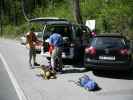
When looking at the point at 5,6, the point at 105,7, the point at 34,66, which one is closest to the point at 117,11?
the point at 105,7

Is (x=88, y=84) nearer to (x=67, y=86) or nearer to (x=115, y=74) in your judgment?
(x=67, y=86)

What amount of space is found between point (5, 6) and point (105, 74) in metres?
62.7

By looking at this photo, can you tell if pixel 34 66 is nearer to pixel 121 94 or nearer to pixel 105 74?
pixel 105 74

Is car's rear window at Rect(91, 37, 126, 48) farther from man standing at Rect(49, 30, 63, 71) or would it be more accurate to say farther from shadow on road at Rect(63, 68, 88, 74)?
shadow on road at Rect(63, 68, 88, 74)

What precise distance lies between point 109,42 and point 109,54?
441 mm

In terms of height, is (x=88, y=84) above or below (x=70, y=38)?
below

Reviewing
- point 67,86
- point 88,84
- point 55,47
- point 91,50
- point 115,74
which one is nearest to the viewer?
point 88,84

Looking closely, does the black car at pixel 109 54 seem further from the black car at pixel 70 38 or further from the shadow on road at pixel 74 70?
the black car at pixel 70 38

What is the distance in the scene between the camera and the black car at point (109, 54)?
14.5m

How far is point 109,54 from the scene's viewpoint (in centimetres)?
1459

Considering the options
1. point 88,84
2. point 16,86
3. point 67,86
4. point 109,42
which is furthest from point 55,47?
point 88,84

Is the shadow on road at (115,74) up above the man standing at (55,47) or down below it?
below

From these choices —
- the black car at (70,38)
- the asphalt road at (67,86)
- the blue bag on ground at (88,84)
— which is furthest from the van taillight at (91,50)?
the blue bag on ground at (88,84)

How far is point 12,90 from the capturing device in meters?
11.9
